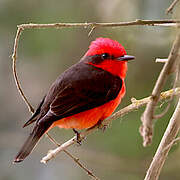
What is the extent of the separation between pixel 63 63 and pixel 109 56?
1.87 meters

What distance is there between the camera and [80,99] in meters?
3.05

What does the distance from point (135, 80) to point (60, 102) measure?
173 centimetres

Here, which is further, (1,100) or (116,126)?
(1,100)

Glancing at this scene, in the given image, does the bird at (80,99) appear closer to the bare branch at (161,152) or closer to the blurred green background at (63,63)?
the blurred green background at (63,63)

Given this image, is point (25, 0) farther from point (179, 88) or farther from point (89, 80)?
point (179, 88)

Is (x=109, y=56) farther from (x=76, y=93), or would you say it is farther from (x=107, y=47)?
(x=76, y=93)

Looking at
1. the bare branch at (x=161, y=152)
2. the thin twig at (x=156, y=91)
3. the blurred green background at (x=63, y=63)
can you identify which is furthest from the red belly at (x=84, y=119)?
the thin twig at (x=156, y=91)

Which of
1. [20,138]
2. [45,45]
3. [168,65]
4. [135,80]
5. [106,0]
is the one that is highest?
[168,65]

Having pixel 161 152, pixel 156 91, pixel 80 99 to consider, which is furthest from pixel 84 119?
pixel 156 91

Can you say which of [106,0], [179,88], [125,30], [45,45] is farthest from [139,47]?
[179,88]

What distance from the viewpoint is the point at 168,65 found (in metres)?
1.35

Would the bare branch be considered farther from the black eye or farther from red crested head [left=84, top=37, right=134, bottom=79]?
the black eye

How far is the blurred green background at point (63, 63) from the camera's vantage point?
426cm

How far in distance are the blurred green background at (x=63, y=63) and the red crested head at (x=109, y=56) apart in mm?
845
